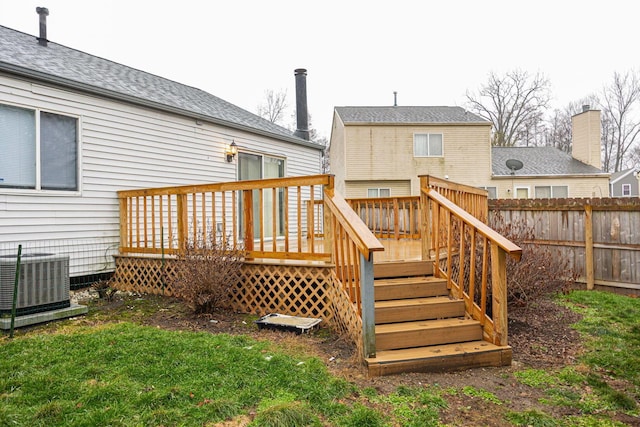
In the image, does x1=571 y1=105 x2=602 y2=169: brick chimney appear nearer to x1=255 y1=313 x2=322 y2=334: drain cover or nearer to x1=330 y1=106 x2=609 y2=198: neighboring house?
x1=330 y1=106 x2=609 y2=198: neighboring house

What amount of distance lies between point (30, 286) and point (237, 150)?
16.4 ft

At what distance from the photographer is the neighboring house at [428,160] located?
17359 millimetres

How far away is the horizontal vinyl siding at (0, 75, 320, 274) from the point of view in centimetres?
543

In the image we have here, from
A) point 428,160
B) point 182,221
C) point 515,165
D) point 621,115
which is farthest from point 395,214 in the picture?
point 621,115

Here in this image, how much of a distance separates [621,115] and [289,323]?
34.9 m

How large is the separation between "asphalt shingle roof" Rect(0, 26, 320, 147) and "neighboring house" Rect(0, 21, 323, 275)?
0.08ft

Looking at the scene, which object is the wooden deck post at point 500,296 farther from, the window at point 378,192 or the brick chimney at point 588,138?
the brick chimney at point 588,138

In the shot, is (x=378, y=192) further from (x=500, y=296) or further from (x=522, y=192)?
(x=500, y=296)

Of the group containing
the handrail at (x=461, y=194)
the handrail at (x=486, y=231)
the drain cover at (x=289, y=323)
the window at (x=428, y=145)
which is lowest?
the drain cover at (x=289, y=323)

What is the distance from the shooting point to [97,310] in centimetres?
509

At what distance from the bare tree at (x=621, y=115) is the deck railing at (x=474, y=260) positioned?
106ft

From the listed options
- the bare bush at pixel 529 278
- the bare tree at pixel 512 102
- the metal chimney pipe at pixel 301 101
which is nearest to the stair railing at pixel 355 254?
the bare bush at pixel 529 278

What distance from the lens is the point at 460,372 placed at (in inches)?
130

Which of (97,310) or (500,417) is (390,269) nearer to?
(500,417)
